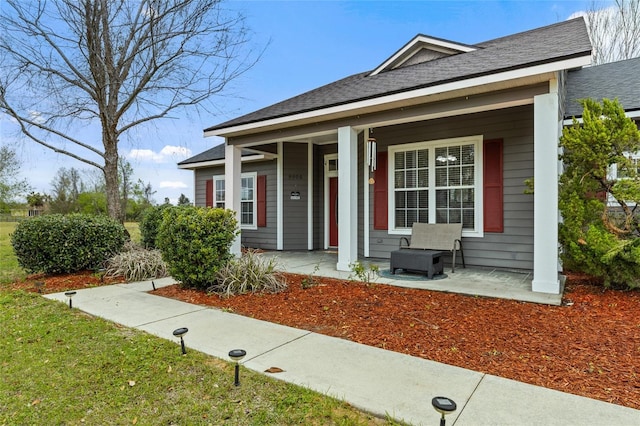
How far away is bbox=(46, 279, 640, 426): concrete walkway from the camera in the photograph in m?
2.01

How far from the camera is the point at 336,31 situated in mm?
10812

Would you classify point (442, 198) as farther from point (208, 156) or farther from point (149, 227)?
point (208, 156)

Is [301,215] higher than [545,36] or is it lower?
lower

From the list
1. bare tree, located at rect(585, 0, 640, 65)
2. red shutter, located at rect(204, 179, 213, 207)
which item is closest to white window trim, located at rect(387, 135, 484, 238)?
red shutter, located at rect(204, 179, 213, 207)

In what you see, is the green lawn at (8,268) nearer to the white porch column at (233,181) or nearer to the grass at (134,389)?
Result: the grass at (134,389)

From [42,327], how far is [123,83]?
644 cm

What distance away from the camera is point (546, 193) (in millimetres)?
4543

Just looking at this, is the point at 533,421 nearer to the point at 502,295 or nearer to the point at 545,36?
the point at 502,295

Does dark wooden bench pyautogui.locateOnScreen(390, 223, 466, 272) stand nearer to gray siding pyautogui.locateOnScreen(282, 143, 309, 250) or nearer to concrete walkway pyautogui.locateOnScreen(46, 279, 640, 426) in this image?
concrete walkway pyautogui.locateOnScreen(46, 279, 640, 426)

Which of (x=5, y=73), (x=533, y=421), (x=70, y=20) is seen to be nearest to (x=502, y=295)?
(x=533, y=421)

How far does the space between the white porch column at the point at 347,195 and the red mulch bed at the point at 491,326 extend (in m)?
1.15

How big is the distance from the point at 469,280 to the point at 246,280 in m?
3.42

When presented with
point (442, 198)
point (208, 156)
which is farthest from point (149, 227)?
point (442, 198)

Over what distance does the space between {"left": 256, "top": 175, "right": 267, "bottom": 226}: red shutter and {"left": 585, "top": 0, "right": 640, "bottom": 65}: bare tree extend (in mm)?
13520
